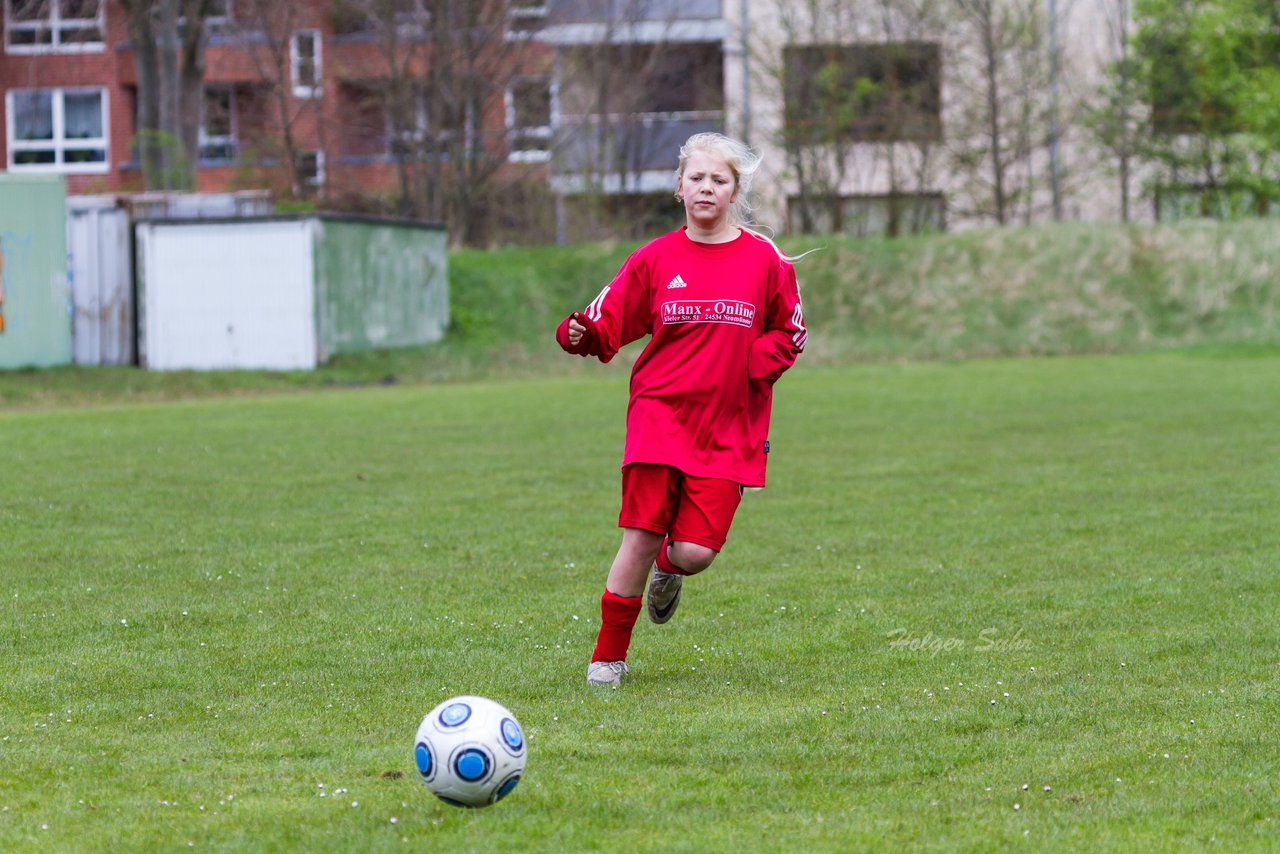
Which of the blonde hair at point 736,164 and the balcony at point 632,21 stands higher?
the balcony at point 632,21

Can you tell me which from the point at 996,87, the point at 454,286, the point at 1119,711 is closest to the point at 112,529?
the point at 1119,711

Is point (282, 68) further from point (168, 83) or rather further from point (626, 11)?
point (626, 11)

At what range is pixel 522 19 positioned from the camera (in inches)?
1460

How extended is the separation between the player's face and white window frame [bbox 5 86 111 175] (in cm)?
4339

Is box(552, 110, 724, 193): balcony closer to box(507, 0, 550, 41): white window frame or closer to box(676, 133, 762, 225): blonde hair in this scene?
box(507, 0, 550, 41): white window frame

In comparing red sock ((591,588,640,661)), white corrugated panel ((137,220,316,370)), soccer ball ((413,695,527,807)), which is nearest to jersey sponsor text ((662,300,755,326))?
red sock ((591,588,640,661))

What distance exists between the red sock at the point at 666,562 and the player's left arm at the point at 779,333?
725 mm

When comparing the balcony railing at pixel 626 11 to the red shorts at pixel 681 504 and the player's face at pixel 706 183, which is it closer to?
the player's face at pixel 706 183

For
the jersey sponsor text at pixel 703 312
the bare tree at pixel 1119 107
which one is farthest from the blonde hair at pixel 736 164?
the bare tree at pixel 1119 107

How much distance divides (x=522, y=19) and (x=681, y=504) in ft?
107

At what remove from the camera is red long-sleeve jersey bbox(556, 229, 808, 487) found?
6012 millimetres

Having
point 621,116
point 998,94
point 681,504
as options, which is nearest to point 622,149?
point 621,116

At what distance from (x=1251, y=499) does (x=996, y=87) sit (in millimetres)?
29621

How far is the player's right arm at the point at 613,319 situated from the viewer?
19.4ft
